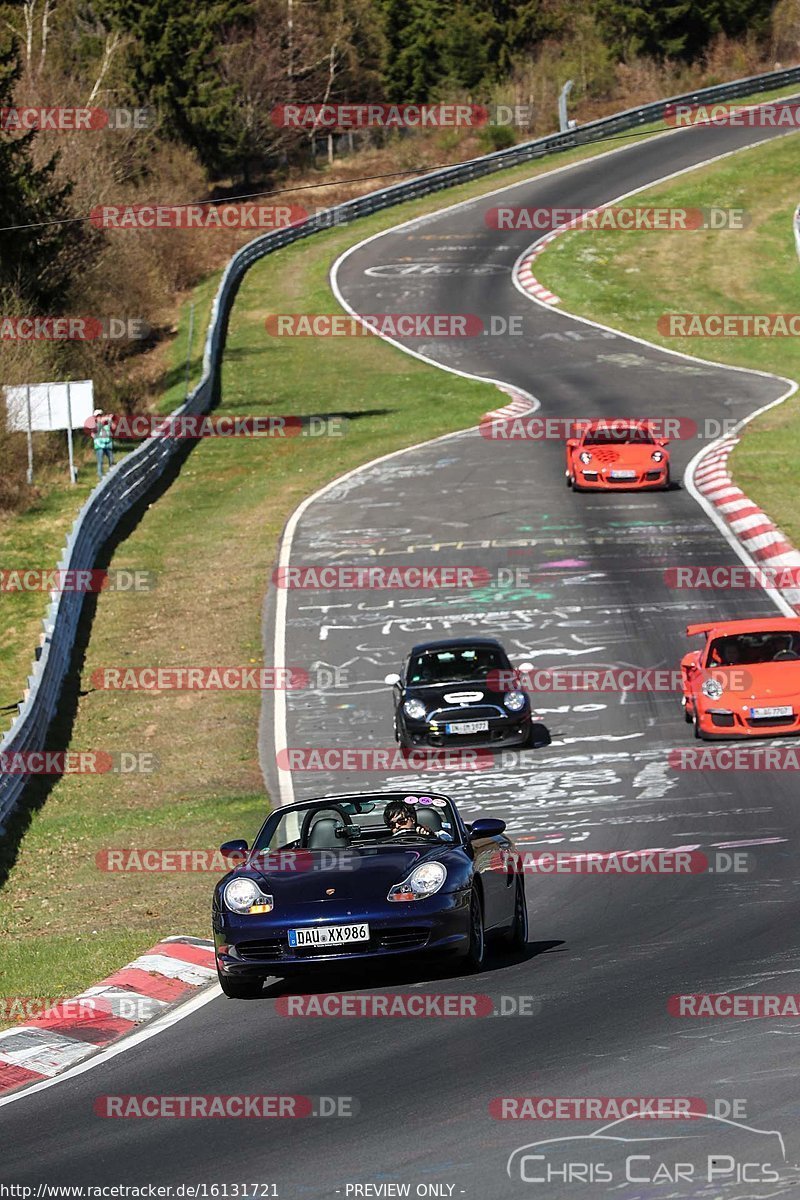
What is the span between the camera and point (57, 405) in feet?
123

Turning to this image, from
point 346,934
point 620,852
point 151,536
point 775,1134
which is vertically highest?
point 775,1134

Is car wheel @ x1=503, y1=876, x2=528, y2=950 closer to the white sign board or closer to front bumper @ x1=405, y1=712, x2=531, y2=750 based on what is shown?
front bumper @ x1=405, y1=712, x2=531, y2=750

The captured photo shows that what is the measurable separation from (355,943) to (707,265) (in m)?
51.7

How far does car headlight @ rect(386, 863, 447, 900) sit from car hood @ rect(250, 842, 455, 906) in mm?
50

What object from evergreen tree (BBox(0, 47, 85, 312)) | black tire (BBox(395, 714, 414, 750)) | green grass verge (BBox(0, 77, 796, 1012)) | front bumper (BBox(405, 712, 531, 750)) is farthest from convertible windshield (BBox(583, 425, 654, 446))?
evergreen tree (BBox(0, 47, 85, 312))

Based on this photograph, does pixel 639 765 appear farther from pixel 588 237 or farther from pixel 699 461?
pixel 588 237

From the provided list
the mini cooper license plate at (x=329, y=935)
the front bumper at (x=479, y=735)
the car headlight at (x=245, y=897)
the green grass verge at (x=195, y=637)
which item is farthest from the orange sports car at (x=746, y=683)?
the mini cooper license plate at (x=329, y=935)

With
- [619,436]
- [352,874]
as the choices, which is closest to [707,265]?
[619,436]

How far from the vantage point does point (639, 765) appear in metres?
20.1

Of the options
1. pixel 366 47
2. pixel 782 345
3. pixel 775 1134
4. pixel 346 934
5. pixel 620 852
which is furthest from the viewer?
pixel 366 47

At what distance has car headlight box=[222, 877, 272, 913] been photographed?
10883 mm

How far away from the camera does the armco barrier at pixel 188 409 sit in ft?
76.5

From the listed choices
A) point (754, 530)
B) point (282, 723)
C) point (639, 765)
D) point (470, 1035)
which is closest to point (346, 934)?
point (470, 1035)

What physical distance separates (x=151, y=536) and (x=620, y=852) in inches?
839
